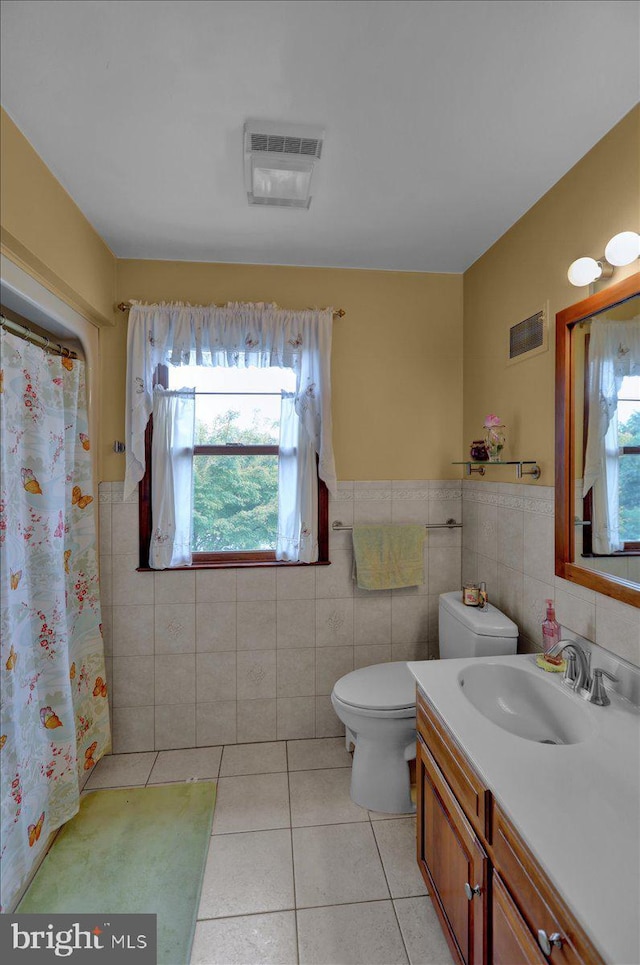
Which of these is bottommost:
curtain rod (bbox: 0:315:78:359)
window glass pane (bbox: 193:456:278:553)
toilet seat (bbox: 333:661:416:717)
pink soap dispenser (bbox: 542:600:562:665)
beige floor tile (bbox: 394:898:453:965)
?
beige floor tile (bbox: 394:898:453:965)

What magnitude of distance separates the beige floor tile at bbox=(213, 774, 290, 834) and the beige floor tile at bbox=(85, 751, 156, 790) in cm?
39

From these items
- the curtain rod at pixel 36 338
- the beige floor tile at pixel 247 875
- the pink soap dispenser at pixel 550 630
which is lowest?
the beige floor tile at pixel 247 875

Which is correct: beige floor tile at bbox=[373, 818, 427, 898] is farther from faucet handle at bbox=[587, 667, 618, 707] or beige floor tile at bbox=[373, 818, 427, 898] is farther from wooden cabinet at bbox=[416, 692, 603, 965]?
faucet handle at bbox=[587, 667, 618, 707]

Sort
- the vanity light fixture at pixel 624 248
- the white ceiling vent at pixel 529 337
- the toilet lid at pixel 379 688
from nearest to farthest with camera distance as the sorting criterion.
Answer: the vanity light fixture at pixel 624 248 → the white ceiling vent at pixel 529 337 → the toilet lid at pixel 379 688

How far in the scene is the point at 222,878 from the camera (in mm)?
1607

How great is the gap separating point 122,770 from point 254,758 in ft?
2.04

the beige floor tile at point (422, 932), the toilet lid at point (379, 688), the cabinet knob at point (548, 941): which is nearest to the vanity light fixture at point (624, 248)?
the cabinet knob at point (548, 941)

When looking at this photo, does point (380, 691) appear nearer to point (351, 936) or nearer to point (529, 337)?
point (351, 936)

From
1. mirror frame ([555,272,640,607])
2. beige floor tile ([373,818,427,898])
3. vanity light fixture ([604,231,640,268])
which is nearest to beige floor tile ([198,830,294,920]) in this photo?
beige floor tile ([373,818,427,898])

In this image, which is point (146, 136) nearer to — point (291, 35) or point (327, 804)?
point (291, 35)

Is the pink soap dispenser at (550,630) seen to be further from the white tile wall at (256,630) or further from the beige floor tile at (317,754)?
the beige floor tile at (317,754)

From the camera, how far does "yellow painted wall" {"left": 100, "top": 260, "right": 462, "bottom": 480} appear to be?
2.31 m

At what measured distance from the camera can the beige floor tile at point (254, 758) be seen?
2168mm

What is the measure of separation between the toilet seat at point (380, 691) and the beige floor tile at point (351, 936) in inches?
23.1
